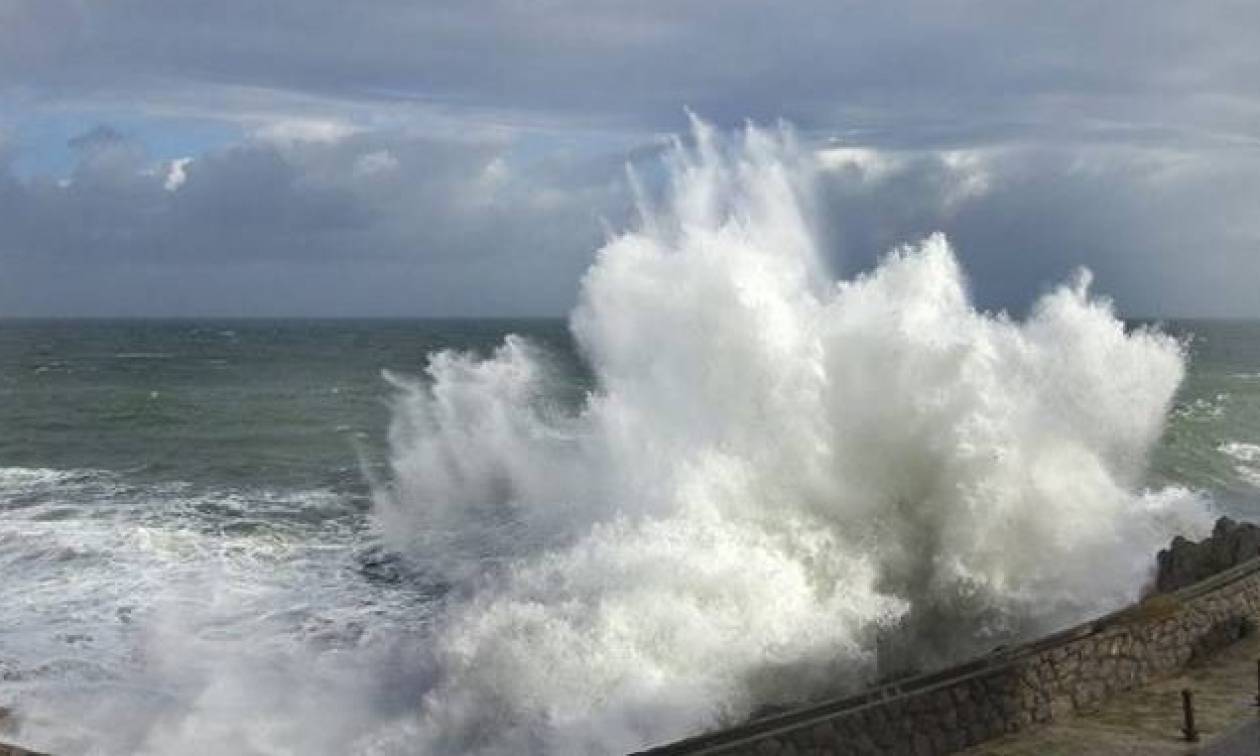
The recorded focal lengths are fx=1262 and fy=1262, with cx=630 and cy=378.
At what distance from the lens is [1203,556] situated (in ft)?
49.3

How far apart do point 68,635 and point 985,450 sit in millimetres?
12126

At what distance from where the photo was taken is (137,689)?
46.0 feet

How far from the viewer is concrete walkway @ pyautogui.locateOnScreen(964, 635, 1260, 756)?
9188mm

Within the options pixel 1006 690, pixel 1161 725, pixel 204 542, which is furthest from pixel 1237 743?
pixel 204 542

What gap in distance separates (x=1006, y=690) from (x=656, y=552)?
6.15 meters

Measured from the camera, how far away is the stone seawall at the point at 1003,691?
871 cm

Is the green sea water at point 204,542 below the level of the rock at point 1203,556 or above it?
above

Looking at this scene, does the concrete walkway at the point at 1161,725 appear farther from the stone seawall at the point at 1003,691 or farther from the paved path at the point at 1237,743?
the stone seawall at the point at 1003,691

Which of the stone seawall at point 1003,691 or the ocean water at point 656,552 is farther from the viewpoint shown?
the ocean water at point 656,552

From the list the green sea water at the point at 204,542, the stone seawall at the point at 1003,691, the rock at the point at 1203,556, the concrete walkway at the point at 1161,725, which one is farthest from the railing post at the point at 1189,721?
the green sea water at the point at 204,542

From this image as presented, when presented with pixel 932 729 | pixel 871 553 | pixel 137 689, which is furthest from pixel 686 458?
pixel 932 729

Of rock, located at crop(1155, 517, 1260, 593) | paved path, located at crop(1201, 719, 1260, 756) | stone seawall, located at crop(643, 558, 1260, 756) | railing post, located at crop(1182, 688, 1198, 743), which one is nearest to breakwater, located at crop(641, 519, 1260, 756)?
stone seawall, located at crop(643, 558, 1260, 756)

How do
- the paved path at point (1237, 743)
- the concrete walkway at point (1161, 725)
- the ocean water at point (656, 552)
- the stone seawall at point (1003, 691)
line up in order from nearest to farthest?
1. the stone seawall at point (1003, 691)
2. the paved path at point (1237, 743)
3. the concrete walkway at point (1161, 725)
4. the ocean water at point (656, 552)

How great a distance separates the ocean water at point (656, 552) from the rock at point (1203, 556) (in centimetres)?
69
